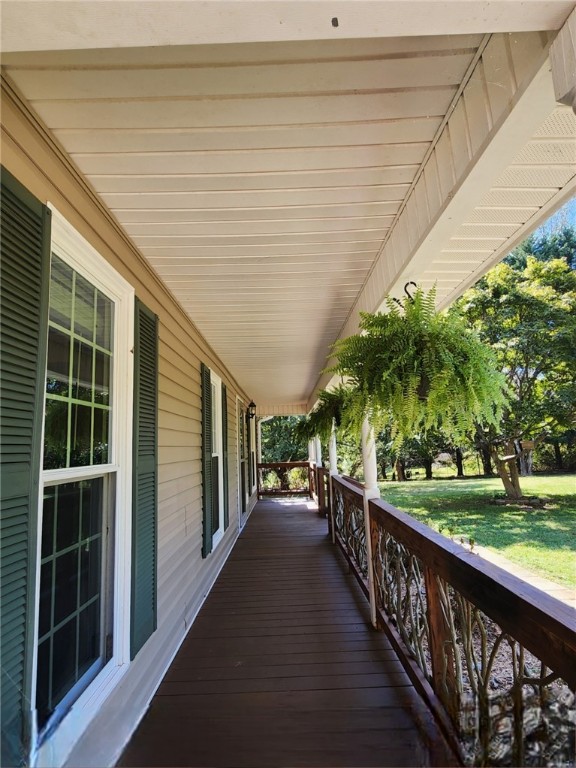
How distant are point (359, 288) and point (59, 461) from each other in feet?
7.56

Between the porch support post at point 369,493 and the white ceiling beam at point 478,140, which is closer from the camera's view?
the white ceiling beam at point 478,140

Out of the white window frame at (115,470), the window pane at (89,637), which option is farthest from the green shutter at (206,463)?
the window pane at (89,637)

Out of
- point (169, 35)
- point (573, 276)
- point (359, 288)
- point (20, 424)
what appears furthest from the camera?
point (573, 276)

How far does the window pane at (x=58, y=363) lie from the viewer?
1.52 m

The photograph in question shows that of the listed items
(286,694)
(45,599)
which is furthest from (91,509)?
(286,694)

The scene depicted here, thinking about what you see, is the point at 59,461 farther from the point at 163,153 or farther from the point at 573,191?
the point at 573,191

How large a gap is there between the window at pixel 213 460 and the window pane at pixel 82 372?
2.25 meters

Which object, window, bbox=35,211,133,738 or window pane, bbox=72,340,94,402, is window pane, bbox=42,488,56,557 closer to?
window, bbox=35,211,133,738

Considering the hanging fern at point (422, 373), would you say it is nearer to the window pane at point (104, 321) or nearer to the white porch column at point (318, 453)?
the window pane at point (104, 321)

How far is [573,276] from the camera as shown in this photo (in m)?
7.24

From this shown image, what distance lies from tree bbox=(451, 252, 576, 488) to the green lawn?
1.54 meters

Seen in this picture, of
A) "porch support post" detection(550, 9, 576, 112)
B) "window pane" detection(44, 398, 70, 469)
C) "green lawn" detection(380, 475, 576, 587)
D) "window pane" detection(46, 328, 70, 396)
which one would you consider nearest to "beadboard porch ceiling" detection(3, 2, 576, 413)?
"porch support post" detection(550, 9, 576, 112)

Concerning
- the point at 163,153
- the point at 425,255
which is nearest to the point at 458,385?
the point at 425,255

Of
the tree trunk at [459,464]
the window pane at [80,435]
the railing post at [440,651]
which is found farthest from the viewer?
the tree trunk at [459,464]
